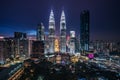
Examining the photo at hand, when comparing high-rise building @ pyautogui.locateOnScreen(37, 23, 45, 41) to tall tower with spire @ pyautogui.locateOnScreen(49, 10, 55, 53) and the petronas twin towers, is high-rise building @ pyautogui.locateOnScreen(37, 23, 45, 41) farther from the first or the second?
the petronas twin towers

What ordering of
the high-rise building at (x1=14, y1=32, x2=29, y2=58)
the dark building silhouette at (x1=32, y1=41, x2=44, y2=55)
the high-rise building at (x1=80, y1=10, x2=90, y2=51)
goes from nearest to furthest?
Answer: the high-rise building at (x1=14, y1=32, x2=29, y2=58)
the dark building silhouette at (x1=32, y1=41, x2=44, y2=55)
the high-rise building at (x1=80, y1=10, x2=90, y2=51)

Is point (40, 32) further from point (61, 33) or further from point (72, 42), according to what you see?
point (72, 42)

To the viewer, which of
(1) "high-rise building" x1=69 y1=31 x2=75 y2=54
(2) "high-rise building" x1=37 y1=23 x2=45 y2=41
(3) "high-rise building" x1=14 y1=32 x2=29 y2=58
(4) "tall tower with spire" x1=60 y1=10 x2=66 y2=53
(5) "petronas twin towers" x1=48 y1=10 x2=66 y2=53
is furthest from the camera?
(4) "tall tower with spire" x1=60 y1=10 x2=66 y2=53

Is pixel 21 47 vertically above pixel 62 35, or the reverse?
pixel 62 35

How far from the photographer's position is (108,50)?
40.0 metres

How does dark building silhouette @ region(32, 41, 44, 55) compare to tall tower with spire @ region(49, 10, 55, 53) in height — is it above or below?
below

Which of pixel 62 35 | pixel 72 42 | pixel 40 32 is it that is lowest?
→ pixel 72 42

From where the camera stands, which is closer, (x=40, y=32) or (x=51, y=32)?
(x=40, y=32)

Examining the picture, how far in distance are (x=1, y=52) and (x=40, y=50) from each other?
26.0 ft

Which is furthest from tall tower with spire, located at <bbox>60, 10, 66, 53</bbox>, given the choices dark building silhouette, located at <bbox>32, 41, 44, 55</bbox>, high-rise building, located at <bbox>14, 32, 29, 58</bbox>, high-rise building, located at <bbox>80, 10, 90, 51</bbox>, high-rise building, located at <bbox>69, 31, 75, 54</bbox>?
dark building silhouette, located at <bbox>32, 41, 44, 55</bbox>

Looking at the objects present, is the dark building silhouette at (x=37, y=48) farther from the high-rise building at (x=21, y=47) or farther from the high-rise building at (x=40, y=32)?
the high-rise building at (x=40, y=32)

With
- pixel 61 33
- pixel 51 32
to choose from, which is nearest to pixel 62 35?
pixel 61 33

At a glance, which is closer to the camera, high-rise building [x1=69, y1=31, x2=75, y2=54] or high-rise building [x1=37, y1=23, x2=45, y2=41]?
high-rise building [x1=37, y1=23, x2=45, y2=41]

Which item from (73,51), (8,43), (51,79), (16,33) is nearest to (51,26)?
(73,51)
